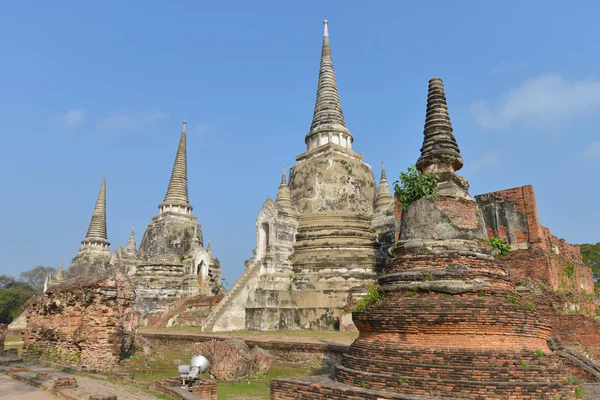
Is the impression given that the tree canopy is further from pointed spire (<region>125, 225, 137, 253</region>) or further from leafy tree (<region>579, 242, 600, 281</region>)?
A: leafy tree (<region>579, 242, 600, 281</region>)

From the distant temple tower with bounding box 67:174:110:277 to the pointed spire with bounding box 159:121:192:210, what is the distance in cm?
907

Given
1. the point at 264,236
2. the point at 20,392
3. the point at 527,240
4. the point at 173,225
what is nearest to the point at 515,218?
the point at 527,240

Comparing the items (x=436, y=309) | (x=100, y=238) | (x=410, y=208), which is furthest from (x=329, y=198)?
(x=100, y=238)

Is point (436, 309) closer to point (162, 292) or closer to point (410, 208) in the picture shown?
point (410, 208)

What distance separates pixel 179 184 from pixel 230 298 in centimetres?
1664


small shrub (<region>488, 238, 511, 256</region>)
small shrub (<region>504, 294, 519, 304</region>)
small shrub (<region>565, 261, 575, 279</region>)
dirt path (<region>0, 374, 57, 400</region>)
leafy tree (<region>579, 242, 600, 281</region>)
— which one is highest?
leafy tree (<region>579, 242, 600, 281</region>)

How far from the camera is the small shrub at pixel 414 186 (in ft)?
29.3

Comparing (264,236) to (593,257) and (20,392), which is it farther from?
(593,257)

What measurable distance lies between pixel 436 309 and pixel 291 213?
17.0m

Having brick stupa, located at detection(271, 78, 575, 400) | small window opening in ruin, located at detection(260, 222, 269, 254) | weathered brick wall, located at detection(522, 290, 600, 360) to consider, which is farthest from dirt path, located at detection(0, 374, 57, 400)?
Answer: small window opening in ruin, located at detection(260, 222, 269, 254)

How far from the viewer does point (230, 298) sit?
21.1 metres

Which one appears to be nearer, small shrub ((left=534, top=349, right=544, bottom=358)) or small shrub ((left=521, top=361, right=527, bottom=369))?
small shrub ((left=521, top=361, right=527, bottom=369))

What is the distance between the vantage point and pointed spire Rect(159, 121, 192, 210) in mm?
34763

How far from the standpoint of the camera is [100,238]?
136ft
